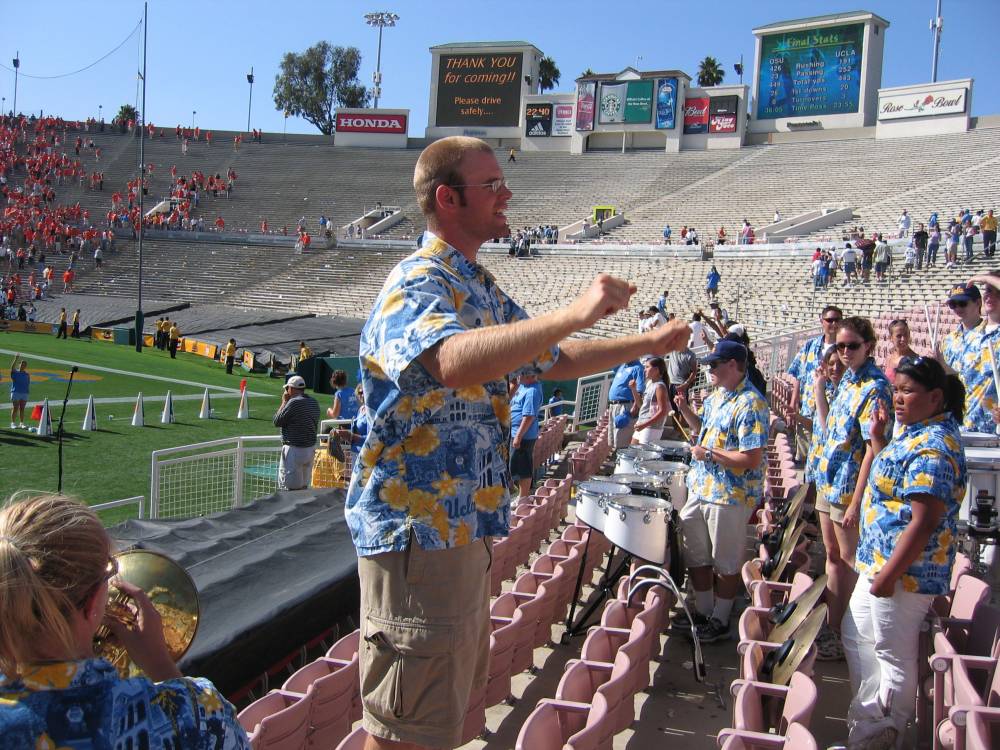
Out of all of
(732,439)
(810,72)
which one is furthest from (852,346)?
(810,72)

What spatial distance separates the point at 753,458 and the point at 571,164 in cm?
4856

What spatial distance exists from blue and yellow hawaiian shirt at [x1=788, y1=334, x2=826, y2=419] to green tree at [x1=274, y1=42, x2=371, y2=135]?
2929 inches

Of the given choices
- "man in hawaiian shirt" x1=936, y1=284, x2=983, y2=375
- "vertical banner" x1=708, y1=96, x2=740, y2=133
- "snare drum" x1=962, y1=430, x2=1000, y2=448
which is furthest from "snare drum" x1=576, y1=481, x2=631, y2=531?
"vertical banner" x1=708, y1=96, x2=740, y2=133

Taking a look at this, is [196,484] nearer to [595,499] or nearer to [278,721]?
[595,499]

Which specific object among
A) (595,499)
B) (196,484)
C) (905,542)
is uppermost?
(905,542)

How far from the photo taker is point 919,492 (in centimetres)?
346

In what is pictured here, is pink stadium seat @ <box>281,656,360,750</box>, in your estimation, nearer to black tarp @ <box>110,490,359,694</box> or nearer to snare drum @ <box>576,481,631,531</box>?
black tarp @ <box>110,490,359,694</box>

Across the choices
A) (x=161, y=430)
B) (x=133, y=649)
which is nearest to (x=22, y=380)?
(x=161, y=430)

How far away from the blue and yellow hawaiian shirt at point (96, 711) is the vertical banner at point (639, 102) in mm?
53068

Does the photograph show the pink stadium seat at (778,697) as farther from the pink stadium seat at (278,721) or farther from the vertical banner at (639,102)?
the vertical banner at (639,102)

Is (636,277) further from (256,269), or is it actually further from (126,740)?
(126,740)

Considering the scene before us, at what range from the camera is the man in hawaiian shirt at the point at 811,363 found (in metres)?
7.98

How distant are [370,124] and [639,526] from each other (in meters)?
57.3

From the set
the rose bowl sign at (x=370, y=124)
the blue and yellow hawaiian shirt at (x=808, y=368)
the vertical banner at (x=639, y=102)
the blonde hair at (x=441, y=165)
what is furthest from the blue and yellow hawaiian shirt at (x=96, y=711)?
the rose bowl sign at (x=370, y=124)
